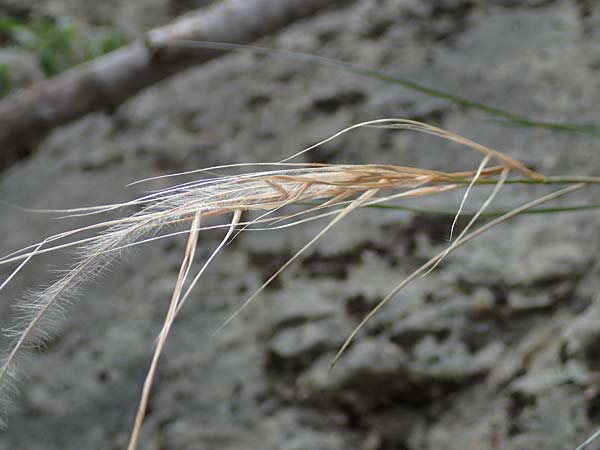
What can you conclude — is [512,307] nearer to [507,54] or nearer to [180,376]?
[180,376]

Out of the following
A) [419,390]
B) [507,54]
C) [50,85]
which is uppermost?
[50,85]

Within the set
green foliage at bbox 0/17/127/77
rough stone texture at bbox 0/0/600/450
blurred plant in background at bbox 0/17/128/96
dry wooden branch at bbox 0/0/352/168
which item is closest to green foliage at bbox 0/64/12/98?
blurred plant in background at bbox 0/17/128/96

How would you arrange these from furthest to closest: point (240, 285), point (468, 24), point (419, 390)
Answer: point (468, 24), point (240, 285), point (419, 390)

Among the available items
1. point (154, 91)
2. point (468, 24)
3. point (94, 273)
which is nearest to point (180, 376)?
point (94, 273)

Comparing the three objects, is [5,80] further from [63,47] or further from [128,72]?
[128,72]

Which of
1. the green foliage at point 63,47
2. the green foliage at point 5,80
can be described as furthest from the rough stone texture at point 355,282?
the green foliage at point 63,47

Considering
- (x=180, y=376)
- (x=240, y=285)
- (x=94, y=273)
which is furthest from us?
(x=240, y=285)
